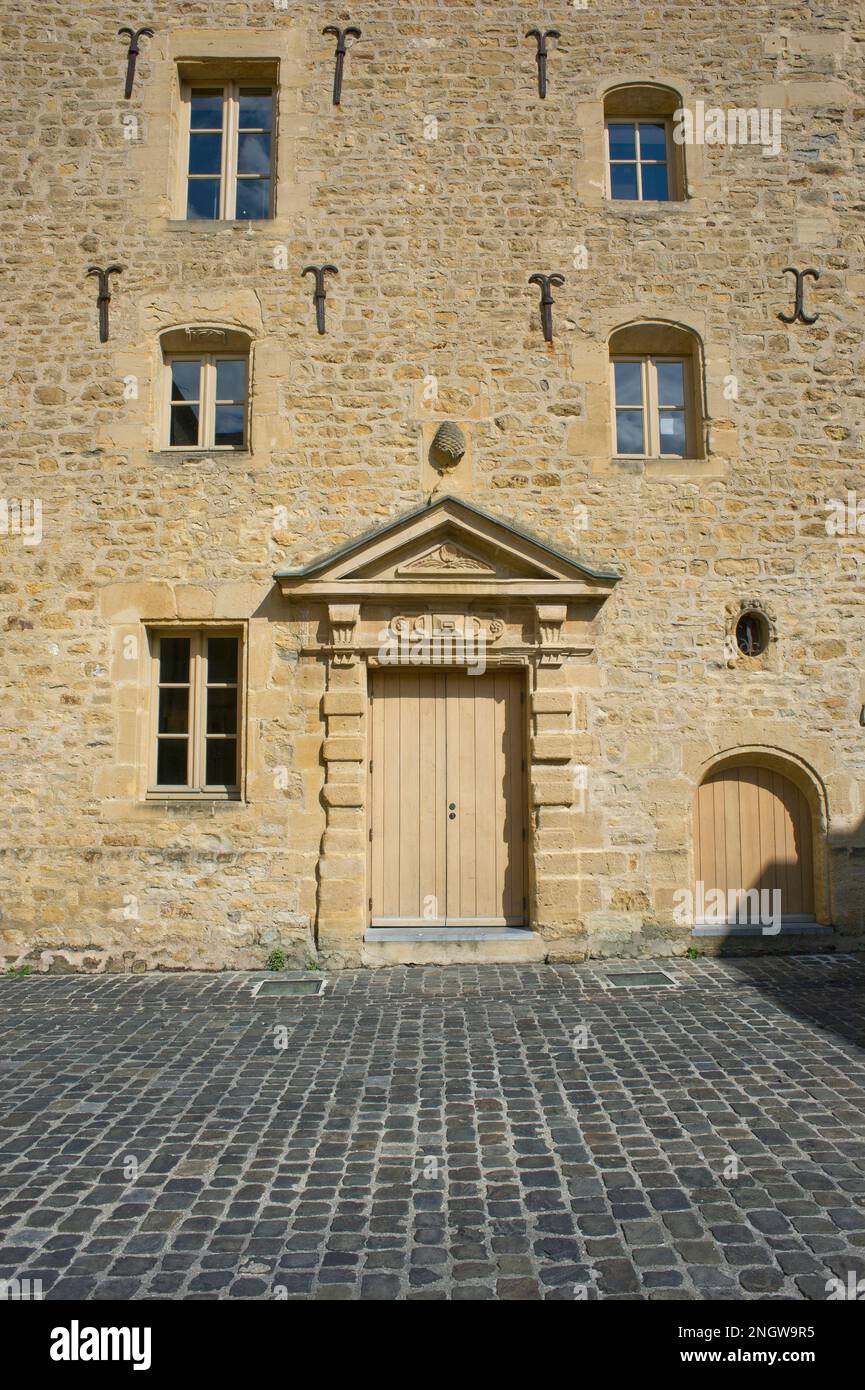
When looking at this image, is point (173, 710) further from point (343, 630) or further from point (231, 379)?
point (231, 379)

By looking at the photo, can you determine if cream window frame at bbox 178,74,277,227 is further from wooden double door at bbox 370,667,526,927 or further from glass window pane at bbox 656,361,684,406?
wooden double door at bbox 370,667,526,927

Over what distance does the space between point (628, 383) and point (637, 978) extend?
5.32 m

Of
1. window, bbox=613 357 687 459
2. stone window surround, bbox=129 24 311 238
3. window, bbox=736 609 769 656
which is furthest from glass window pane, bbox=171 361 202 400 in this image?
window, bbox=736 609 769 656

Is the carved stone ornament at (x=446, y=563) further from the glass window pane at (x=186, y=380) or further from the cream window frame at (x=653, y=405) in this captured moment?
the glass window pane at (x=186, y=380)

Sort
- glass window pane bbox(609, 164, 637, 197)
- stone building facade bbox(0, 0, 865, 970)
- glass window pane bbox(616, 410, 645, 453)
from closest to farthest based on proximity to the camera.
A: stone building facade bbox(0, 0, 865, 970)
glass window pane bbox(616, 410, 645, 453)
glass window pane bbox(609, 164, 637, 197)

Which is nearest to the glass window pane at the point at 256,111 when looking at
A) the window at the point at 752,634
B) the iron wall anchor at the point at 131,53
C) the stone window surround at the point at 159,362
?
the iron wall anchor at the point at 131,53

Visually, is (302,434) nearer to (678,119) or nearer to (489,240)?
(489,240)

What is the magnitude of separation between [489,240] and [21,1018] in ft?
24.5

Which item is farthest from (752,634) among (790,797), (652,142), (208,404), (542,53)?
(542,53)

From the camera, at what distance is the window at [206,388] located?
299 inches

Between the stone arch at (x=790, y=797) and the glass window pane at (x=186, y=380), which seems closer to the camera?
the stone arch at (x=790, y=797)

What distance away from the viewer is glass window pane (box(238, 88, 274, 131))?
26.3 ft

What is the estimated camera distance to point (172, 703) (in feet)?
24.1

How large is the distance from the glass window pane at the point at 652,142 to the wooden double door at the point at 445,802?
17.8 ft
